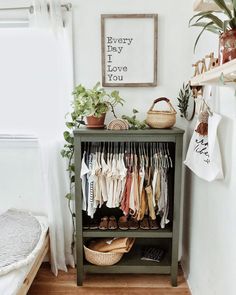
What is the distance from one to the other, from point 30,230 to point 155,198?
98cm

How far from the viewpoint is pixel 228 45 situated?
101 centimetres

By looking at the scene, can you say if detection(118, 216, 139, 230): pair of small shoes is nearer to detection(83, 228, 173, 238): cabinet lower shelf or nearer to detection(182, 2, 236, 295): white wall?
detection(83, 228, 173, 238): cabinet lower shelf

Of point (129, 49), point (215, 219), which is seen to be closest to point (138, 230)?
point (215, 219)

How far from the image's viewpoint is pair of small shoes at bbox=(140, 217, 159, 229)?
7.11 feet

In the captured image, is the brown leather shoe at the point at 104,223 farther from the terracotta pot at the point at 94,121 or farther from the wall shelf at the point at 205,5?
the wall shelf at the point at 205,5

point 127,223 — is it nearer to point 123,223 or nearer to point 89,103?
point 123,223

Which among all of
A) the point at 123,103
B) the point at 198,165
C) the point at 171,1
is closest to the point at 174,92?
the point at 123,103

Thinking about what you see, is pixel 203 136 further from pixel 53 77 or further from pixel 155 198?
pixel 53 77

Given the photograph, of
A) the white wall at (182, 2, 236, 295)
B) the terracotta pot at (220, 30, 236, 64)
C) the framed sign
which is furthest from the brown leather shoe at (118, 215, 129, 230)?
the terracotta pot at (220, 30, 236, 64)

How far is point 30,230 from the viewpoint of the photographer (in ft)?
6.82

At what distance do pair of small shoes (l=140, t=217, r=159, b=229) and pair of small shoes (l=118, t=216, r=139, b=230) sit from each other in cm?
4

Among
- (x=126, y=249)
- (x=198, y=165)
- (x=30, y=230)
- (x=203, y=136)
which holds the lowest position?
(x=126, y=249)

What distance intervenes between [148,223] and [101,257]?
1.50 feet

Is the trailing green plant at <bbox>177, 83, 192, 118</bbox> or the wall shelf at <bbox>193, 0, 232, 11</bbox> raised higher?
the wall shelf at <bbox>193, 0, 232, 11</bbox>
